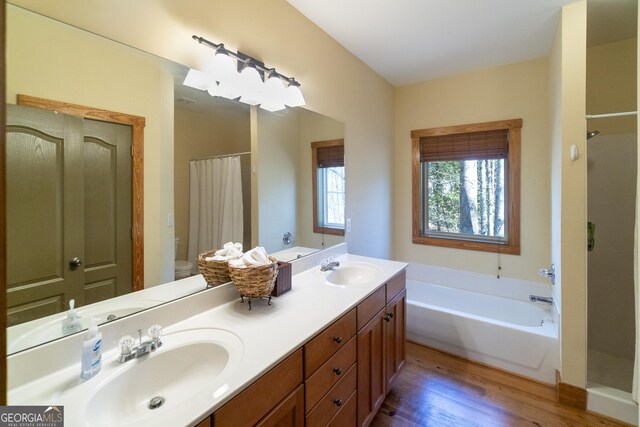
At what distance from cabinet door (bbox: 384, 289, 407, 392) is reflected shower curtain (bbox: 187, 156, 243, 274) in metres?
1.07

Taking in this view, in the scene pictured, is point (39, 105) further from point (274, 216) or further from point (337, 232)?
point (337, 232)

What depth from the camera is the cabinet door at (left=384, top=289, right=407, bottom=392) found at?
1.73m

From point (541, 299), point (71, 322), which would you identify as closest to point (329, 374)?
point (71, 322)

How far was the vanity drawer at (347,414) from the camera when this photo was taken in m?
1.22

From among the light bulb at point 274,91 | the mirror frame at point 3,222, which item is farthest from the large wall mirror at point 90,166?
the mirror frame at point 3,222

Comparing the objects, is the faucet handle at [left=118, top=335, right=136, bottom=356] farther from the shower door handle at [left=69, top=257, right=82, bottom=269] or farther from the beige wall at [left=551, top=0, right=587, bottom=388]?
the beige wall at [left=551, top=0, right=587, bottom=388]

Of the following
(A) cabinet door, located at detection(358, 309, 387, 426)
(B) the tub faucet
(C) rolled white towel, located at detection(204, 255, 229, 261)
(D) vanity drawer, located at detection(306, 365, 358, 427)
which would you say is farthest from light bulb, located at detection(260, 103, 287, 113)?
(B) the tub faucet

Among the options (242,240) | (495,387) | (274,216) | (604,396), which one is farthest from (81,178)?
(604,396)

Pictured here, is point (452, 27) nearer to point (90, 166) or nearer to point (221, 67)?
point (221, 67)

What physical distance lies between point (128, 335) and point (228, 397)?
52 cm

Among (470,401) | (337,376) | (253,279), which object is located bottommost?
(470,401)

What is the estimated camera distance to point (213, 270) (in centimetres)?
130

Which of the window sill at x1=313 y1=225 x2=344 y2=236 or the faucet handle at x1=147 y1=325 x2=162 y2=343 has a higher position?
the window sill at x1=313 y1=225 x2=344 y2=236

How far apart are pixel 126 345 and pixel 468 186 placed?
3132mm
